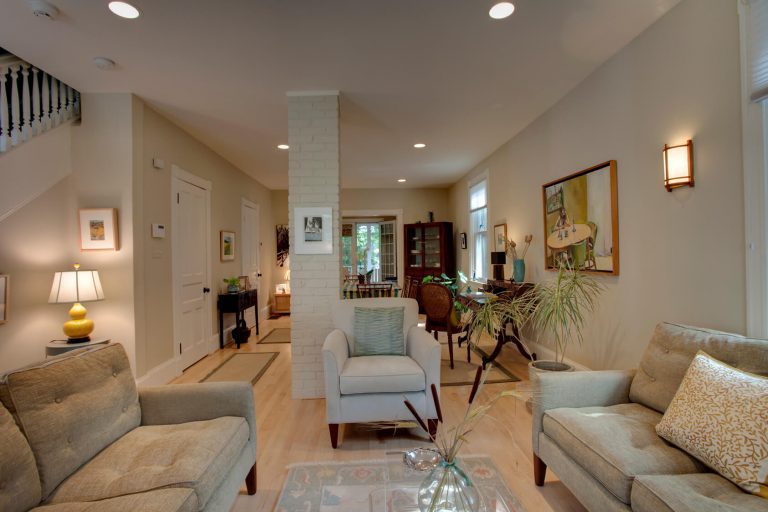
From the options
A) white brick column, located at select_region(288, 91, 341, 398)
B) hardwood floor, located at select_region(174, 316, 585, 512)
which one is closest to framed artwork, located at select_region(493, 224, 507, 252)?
hardwood floor, located at select_region(174, 316, 585, 512)

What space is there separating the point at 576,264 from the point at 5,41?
458cm

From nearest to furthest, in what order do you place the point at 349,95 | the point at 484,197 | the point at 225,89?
the point at 225,89 → the point at 349,95 → the point at 484,197

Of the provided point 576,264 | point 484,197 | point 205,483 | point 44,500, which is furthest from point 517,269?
point 44,500

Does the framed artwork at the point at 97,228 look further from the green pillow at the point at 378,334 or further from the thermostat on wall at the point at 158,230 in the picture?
the green pillow at the point at 378,334

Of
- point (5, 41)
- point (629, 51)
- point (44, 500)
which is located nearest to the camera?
point (44, 500)

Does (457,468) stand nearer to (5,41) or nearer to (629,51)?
(629,51)

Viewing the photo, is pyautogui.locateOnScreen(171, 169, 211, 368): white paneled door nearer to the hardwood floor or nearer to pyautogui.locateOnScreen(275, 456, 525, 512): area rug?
the hardwood floor

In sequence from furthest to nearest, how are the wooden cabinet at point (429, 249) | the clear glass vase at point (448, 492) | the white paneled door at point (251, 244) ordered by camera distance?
the wooden cabinet at point (429, 249), the white paneled door at point (251, 244), the clear glass vase at point (448, 492)

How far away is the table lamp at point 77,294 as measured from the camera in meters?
2.78

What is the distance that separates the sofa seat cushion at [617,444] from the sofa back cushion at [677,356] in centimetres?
10

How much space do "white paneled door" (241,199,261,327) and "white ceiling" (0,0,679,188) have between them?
230 centimetres

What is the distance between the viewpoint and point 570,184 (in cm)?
334

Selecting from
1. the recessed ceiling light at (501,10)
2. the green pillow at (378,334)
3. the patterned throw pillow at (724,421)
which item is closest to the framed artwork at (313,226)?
the green pillow at (378,334)

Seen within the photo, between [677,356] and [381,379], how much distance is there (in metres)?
1.58
